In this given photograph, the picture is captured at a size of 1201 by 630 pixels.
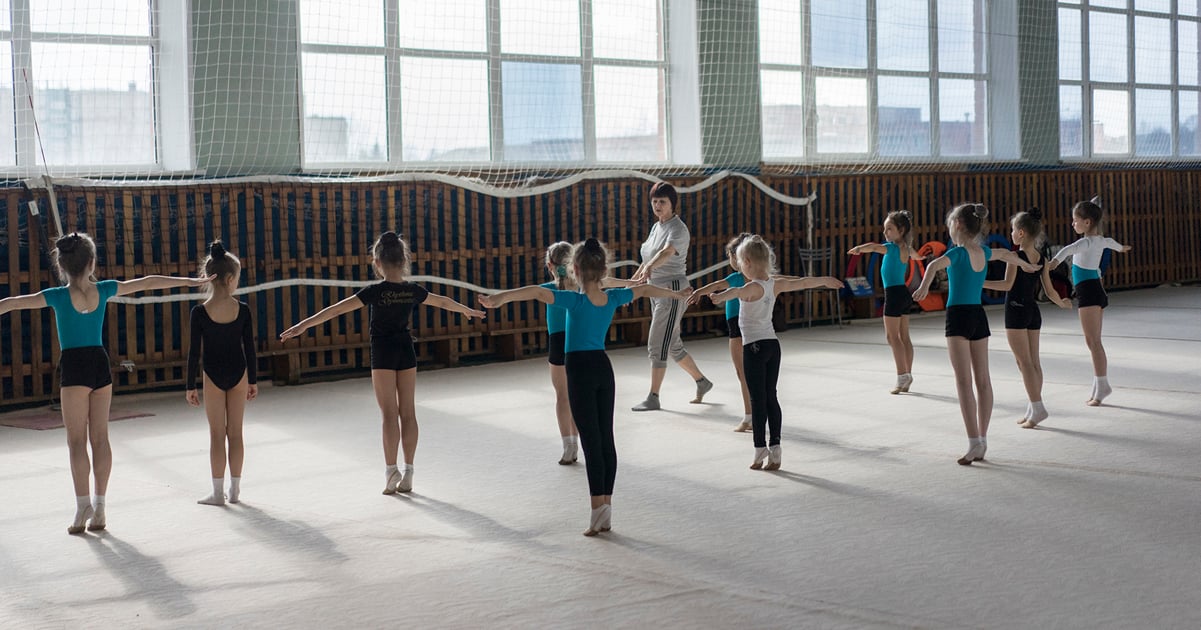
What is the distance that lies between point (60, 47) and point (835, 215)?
980cm

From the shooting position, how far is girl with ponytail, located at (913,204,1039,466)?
699 centimetres

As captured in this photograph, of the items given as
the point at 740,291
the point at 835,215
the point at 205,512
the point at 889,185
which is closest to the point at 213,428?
the point at 205,512

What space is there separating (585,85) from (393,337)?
854cm

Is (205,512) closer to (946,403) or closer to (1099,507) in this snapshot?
(1099,507)

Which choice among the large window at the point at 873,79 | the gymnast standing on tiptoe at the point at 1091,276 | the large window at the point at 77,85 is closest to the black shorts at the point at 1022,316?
the gymnast standing on tiptoe at the point at 1091,276

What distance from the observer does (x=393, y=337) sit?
21.2 ft

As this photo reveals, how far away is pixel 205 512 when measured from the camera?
20.4 ft

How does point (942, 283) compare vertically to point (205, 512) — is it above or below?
above

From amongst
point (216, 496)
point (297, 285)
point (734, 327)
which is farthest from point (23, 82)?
point (734, 327)

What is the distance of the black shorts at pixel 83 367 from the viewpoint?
585 cm

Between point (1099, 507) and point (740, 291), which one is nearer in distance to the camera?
point (1099, 507)

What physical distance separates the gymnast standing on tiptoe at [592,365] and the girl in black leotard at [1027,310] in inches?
145

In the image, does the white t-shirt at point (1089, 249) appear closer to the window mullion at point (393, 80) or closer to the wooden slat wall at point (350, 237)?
the wooden slat wall at point (350, 237)

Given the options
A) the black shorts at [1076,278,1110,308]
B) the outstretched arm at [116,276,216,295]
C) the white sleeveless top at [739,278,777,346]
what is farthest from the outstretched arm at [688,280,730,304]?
the black shorts at [1076,278,1110,308]
